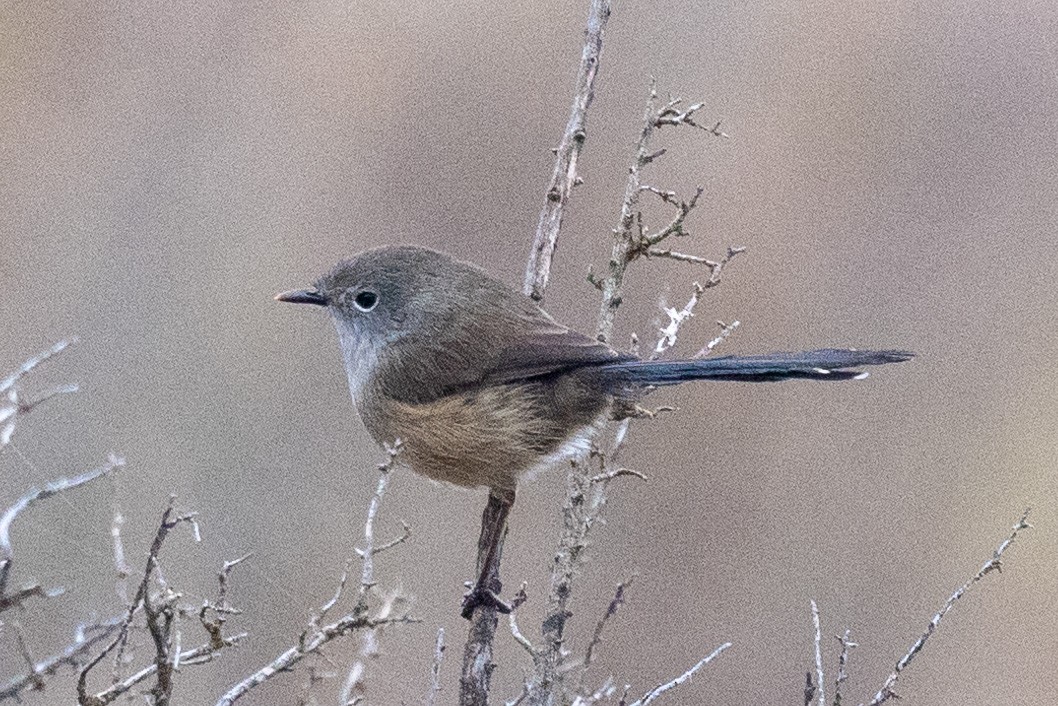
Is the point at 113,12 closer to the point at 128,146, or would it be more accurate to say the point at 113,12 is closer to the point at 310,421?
the point at 128,146

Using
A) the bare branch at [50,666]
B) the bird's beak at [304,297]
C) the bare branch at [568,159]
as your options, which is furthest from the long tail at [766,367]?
the bare branch at [50,666]

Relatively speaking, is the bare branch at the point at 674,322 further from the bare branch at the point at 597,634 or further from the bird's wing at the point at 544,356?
the bare branch at the point at 597,634

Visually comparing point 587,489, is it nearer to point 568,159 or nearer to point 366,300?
point 568,159

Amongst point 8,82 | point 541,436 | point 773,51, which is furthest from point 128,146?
point 541,436

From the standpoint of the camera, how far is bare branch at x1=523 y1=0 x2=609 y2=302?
3.86 m

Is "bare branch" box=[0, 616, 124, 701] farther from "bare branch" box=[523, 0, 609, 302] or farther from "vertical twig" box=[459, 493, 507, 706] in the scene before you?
"bare branch" box=[523, 0, 609, 302]

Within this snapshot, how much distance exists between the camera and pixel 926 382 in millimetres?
7359

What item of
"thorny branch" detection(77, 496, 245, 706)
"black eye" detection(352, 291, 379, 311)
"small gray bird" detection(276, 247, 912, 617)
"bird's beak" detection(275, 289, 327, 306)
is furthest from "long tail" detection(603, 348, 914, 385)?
"thorny branch" detection(77, 496, 245, 706)

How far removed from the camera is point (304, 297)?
4633 millimetres

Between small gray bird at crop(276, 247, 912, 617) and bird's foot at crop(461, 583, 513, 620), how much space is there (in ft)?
0.05

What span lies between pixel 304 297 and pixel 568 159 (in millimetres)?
1135

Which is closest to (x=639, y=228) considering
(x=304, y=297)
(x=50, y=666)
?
(x=304, y=297)

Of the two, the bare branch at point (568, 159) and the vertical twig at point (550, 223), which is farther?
the bare branch at point (568, 159)

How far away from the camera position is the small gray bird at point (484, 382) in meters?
4.21
